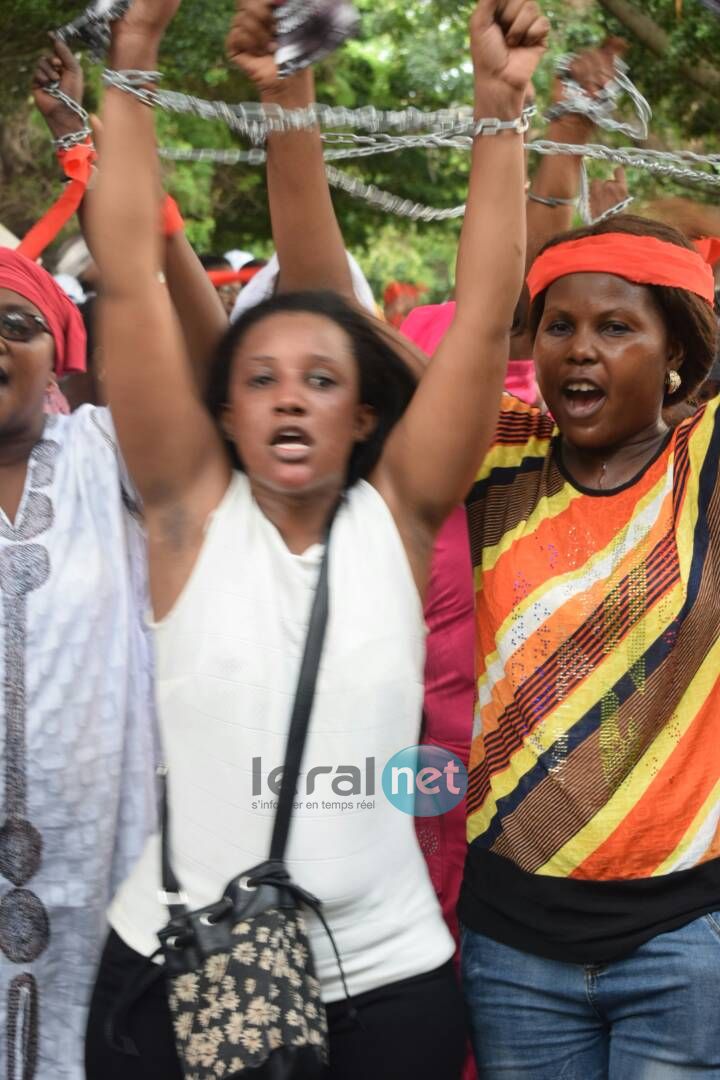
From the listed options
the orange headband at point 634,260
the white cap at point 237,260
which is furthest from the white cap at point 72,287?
the orange headband at point 634,260

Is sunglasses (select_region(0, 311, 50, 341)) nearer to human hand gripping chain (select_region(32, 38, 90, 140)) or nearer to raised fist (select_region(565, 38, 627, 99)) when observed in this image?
human hand gripping chain (select_region(32, 38, 90, 140))

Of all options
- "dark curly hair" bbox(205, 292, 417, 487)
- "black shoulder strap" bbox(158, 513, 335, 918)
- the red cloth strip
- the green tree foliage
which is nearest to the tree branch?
the green tree foliage

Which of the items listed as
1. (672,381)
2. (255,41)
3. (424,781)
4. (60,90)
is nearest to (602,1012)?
(424,781)

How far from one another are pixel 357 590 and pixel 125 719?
841 mm

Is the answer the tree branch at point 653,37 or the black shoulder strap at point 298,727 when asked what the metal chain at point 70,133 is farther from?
the tree branch at point 653,37

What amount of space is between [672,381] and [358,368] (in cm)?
69

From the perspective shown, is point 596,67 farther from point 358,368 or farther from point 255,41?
point 358,368

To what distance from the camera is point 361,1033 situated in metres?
1.96

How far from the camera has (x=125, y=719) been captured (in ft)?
8.82

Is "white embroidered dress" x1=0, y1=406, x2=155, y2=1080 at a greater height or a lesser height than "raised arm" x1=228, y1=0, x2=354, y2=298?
lesser

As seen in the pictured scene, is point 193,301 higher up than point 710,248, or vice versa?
point 710,248

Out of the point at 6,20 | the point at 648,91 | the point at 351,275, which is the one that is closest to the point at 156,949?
the point at 351,275

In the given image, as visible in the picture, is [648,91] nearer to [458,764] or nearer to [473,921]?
[458,764]

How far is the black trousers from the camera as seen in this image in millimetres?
1958
